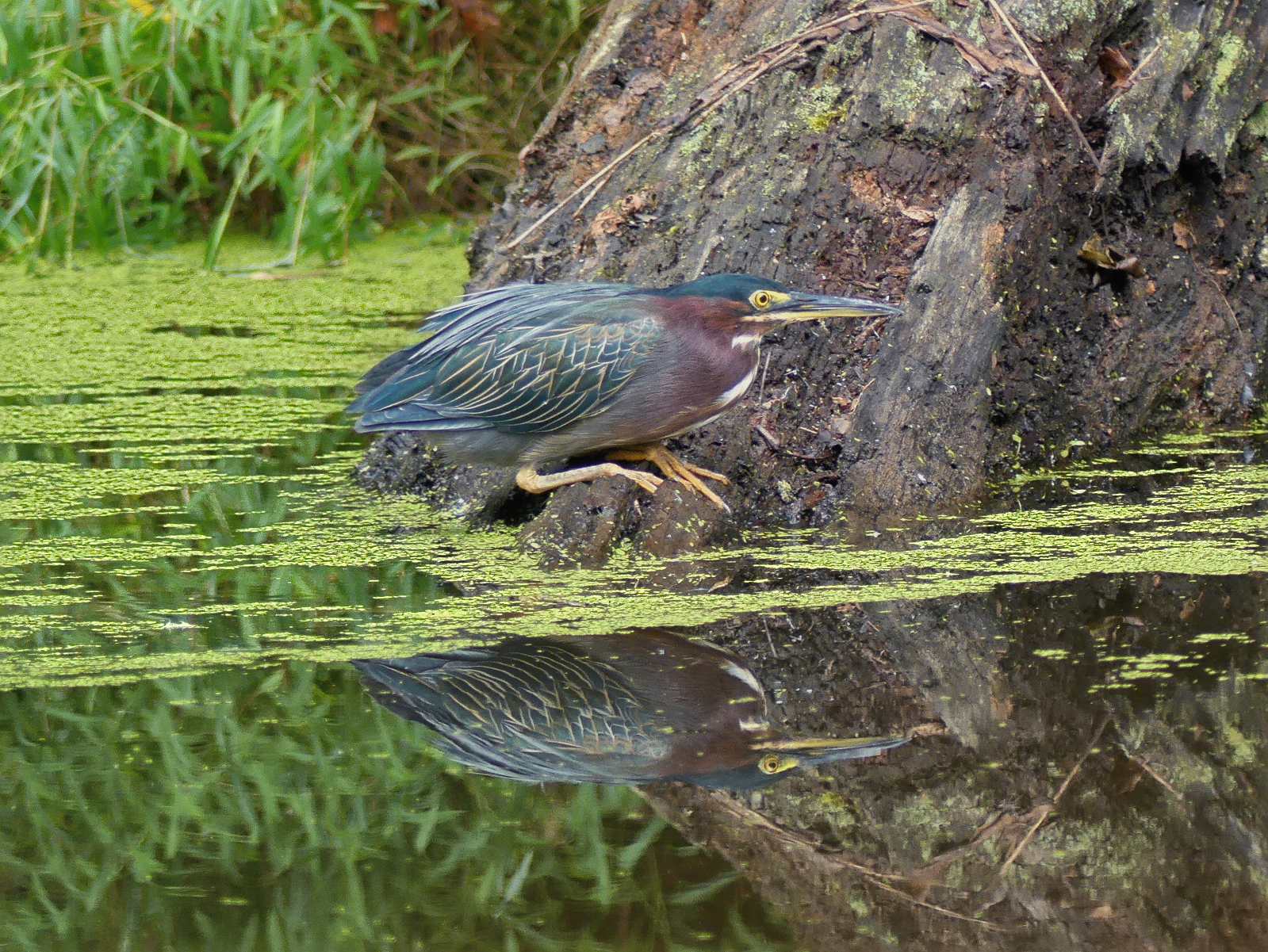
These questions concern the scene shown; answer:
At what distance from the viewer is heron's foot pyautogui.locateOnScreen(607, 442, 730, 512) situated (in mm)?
3508

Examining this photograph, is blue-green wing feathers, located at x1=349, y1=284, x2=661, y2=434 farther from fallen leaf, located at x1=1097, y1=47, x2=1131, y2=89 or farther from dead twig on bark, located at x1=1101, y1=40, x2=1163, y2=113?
fallen leaf, located at x1=1097, y1=47, x2=1131, y2=89

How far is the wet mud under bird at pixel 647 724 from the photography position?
2.04 meters

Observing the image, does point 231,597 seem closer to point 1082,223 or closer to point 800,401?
point 800,401

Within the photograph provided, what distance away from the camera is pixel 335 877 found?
6.95 ft

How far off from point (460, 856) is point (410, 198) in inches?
255

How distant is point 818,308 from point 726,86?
48.8 inches

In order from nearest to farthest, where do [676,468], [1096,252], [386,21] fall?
[676,468]
[1096,252]
[386,21]

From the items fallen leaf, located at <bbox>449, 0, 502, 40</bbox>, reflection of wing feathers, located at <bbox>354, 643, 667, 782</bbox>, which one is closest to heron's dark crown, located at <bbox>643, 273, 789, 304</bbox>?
reflection of wing feathers, located at <bbox>354, 643, 667, 782</bbox>

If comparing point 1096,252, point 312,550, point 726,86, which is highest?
point 726,86

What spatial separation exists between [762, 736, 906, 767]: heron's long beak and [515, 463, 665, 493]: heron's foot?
3.58ft

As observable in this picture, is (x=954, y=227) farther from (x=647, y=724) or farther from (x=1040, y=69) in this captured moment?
(x=647, y=724)

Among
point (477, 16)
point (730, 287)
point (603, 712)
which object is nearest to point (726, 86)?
point (730, 287)

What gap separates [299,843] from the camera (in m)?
2.23

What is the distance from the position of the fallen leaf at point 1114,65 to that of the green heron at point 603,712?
7.82 feet
